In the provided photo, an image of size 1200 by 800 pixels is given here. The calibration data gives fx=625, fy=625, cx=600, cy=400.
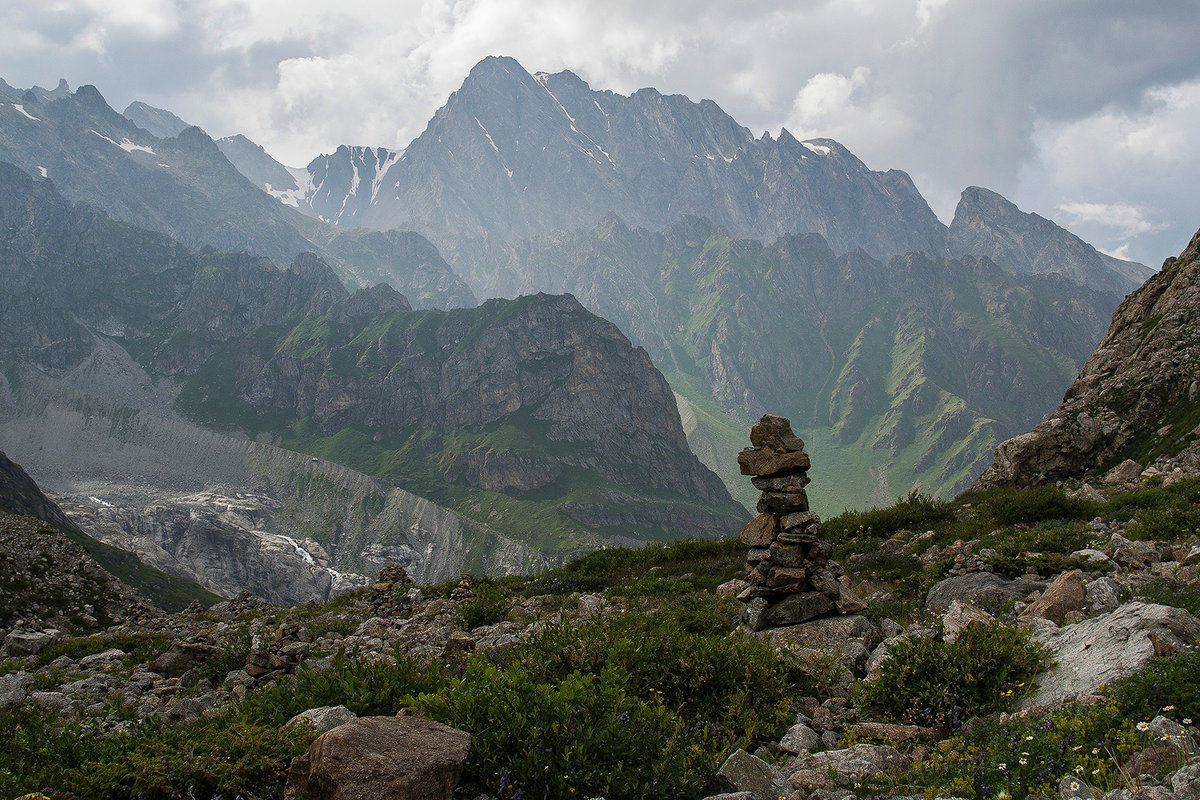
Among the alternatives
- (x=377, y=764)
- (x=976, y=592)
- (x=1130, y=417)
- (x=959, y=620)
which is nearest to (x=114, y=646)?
(x=377, y=764)

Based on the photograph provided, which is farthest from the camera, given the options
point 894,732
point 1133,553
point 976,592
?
point 1133,553

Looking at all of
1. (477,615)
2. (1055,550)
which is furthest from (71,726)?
(1055,550)

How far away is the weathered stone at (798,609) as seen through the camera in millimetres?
13617

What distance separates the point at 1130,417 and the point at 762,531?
33.2m

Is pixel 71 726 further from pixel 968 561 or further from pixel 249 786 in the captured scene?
pixel 968 561

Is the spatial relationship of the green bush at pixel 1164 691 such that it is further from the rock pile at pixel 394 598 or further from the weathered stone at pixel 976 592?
the rock pile at pixel 394 598

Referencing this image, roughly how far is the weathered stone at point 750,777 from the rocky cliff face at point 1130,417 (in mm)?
33958

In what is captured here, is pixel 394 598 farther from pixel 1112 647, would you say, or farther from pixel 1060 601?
pixel 1112 647

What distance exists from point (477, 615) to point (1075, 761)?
15325 mm

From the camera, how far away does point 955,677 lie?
7988 mm

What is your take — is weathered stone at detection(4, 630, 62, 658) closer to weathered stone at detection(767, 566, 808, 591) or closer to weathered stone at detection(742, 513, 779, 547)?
weathered stone at detection(742, 513, 779, 547)

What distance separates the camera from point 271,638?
16.8 meters

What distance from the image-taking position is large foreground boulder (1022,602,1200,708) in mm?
6641

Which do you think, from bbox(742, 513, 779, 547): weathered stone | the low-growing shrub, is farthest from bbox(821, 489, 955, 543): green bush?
the low-growing shrub
